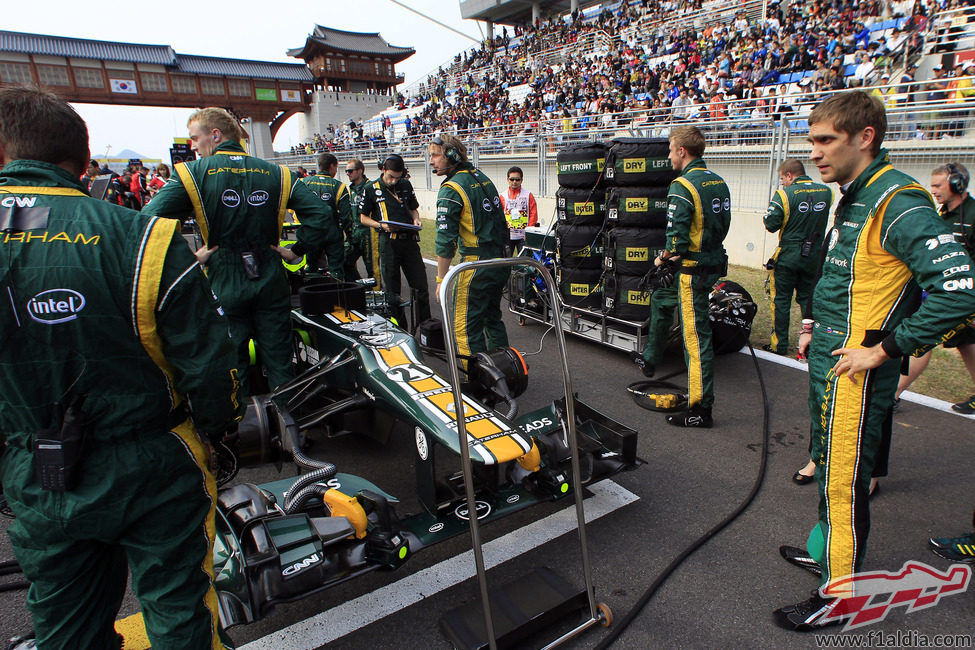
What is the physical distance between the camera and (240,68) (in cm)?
4447

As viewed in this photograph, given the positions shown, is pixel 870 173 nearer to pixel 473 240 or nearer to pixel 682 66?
pixel 473 240

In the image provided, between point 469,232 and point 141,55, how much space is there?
4793 centimetres

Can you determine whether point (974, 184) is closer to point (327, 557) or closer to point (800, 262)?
point (800, 262)

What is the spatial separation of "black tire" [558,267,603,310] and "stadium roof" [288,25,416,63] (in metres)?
53.6

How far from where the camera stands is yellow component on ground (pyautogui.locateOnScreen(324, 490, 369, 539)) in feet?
7.50

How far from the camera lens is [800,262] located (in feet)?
17.6

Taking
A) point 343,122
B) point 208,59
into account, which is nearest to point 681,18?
point 343,122

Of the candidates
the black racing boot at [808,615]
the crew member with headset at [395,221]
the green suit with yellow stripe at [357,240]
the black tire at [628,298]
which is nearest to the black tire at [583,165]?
the black tire at [628,298]

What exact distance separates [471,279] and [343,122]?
163ft

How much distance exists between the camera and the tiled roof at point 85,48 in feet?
123

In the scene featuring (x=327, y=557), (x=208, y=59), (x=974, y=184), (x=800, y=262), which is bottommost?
(x=327, y=557)

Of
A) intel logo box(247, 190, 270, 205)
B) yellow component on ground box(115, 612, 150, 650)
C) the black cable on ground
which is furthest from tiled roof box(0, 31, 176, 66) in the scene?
the black cable on ground

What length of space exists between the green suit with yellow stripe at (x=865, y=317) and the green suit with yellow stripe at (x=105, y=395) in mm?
2253

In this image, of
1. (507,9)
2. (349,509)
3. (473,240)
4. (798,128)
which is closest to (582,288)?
(473,240)
